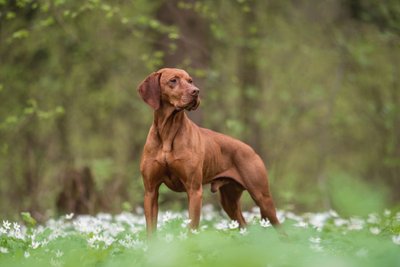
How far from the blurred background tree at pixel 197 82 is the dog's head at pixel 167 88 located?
3479mm

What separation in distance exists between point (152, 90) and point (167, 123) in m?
0.34

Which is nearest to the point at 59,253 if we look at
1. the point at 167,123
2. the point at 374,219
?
the point at 167,123

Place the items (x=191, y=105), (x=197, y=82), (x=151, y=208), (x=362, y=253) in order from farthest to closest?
(x=197, y=82)
(x=151, y=208)
(x=191, y=105)
(x=362, y=253)

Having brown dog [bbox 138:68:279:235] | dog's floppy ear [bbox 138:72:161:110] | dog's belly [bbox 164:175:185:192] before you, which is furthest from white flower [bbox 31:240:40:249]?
dog's floppy ear [bbox 138:72:161:110]

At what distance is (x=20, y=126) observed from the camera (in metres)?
12.5

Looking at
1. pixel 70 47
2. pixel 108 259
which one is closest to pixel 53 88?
pixel 70 47

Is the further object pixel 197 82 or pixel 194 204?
pixel 197 82

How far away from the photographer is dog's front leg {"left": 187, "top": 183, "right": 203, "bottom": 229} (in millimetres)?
6097

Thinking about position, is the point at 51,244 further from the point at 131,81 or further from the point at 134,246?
the point at 131,81

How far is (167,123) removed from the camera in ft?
20.0

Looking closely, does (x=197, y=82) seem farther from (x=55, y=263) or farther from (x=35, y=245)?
(x=55, y=263)

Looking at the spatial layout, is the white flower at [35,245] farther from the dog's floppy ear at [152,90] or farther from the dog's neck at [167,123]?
the dog's floppy ear at [152,90]

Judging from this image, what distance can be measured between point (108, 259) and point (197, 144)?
1867mm

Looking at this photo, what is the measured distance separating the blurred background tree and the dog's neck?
11.7ft
